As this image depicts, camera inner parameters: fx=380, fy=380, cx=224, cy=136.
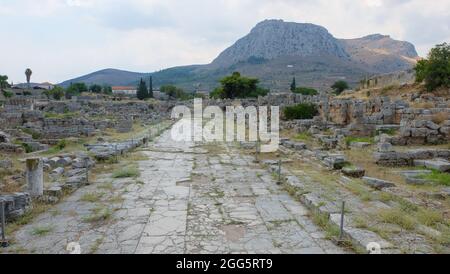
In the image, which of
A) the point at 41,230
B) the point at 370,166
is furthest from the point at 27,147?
the point at 370,166

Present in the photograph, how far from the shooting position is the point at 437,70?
28.5 metres

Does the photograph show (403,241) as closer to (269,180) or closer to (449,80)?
(269,180)

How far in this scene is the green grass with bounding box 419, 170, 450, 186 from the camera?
7875 millimetres

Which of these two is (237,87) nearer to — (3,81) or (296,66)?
(3,81)

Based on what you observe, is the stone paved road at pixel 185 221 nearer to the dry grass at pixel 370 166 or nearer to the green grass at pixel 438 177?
the dry grass at pixel 370 166

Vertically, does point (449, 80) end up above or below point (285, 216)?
above

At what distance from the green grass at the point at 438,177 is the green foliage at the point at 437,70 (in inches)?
908

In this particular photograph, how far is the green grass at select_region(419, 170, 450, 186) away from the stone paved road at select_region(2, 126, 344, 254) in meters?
3.29

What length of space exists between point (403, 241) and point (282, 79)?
116 metres

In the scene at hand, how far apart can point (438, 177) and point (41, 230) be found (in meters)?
7.78

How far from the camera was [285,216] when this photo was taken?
5.91 m

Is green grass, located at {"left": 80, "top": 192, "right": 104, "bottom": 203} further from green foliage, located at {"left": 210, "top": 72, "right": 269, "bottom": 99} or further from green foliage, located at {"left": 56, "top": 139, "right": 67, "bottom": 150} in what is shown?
green foliage, located at {"left": 210, "top": 72, "right": 269, "bottom": 99}

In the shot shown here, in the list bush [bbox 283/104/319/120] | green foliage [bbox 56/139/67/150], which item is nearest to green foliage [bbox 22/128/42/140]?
green foliage [bbox 56/139/67/150]
